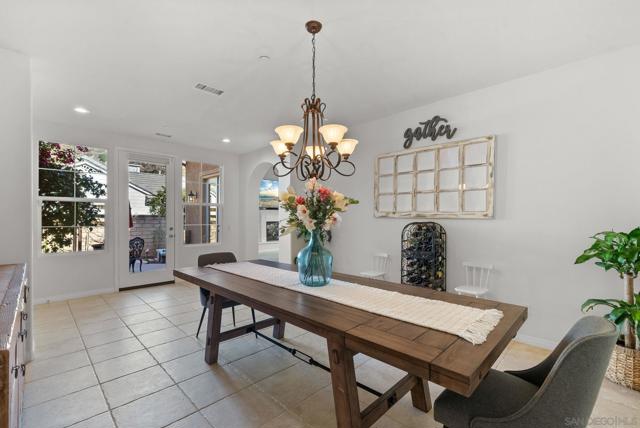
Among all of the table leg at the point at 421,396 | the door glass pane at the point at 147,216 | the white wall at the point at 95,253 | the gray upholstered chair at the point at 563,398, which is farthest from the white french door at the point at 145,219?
the gray upholstered chair at the point at 563,398

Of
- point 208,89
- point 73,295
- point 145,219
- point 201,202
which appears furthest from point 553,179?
point 73,295

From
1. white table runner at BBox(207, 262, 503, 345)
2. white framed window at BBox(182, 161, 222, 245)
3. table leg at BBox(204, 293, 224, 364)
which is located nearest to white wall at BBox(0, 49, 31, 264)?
table leg at BBox(204, 293, 224, 364)

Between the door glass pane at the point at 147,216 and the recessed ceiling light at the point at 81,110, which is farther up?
the recessed ceiling light at the point at 81,110

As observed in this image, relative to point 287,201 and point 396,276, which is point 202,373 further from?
point 396,276

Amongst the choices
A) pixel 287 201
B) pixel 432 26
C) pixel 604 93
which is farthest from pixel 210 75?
pixel 604 93

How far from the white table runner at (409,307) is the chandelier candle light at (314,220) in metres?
0.11

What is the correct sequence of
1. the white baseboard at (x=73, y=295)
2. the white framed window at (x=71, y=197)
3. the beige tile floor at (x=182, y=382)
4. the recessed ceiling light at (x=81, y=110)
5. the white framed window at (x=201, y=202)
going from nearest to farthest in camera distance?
the beige tile floor at (x=182, y=382)
the recessed ceiling light at (x=81, y=110)
the white baseboard at (x=73, y=295)
the white framed window at (x=71, y=197)
the white framed window at (x=201, y=202)

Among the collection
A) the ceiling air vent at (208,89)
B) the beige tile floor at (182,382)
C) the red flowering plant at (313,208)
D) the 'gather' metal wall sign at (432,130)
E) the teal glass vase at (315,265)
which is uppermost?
the ceiling air vent at (208,89)

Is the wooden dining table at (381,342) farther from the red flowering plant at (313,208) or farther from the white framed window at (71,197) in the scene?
the white framed window at (71,197)

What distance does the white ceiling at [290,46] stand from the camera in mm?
2047

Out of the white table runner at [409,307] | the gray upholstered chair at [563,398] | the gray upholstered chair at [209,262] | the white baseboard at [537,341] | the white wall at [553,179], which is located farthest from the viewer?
the gray upholstered chair at [209,262]

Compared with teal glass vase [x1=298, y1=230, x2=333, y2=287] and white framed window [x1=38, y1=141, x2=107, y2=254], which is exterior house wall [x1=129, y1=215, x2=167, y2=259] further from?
teal glass vase [x1=298, y1=230, x2=333, y2=287]

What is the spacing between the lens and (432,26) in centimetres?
222

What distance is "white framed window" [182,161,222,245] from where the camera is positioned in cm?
602
